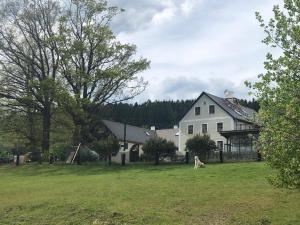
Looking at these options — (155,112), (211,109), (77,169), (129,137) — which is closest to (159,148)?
(77,169)

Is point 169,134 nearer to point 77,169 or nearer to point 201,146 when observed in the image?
point 201,146

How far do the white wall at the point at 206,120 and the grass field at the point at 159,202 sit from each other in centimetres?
4239

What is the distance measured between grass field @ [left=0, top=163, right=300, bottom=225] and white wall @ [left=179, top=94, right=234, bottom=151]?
139 ft

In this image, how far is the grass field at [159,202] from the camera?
19.1 m

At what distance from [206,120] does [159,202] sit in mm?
53599

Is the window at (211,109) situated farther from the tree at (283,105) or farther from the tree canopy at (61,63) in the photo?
the tree at (283,105)

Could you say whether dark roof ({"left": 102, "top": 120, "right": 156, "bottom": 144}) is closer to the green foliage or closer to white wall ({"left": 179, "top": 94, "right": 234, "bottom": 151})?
white wall ({"left": 179, "top": 94, "right": 234, "bottom": 151})

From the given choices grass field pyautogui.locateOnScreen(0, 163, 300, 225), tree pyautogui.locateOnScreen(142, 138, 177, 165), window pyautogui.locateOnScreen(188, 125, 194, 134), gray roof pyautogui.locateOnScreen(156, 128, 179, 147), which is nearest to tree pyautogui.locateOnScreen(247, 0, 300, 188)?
grass field pyautogui.locateOnScreen(0, 163, 300, 225)

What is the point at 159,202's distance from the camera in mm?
21984

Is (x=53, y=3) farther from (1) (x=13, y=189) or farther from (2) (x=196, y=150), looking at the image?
(1) (x=13, y=189)

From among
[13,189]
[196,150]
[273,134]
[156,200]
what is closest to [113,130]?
[196,150]

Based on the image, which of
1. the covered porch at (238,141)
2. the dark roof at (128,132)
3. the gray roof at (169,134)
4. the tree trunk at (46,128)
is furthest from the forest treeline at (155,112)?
the tree trunk at (46,128)

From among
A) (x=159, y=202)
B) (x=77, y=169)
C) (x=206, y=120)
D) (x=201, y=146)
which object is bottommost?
(x=159, y=202)

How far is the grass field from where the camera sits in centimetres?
1908
